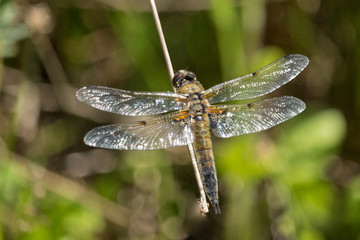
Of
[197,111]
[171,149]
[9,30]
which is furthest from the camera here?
[171,149]

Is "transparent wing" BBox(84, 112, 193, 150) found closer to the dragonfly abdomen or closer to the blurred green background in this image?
the dragonfly abdomen

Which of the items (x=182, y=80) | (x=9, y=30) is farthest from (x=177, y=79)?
(x=9, y=30)

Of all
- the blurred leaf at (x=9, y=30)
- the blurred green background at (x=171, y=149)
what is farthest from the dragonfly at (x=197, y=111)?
the blurred leaf at (x=9, y=30)

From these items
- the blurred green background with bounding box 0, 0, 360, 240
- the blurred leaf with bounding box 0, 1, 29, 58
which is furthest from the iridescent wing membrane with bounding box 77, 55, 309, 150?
the blurred leaf with bounding box 0, 1, 29, 58

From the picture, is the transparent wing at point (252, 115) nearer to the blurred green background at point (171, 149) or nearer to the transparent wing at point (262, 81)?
the transparent wing at point (262, 81)

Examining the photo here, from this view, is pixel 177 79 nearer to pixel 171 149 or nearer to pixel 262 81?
pixel 262 81

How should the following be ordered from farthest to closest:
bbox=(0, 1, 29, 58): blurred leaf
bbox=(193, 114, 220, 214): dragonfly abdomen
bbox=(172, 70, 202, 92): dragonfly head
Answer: bbox=(0, 1, 29, 58): blurred leaf < bbox=(172, 70, 202, 92): dragonfly head < bbox=(193, 114, 220, 214): dragonfly abdomen

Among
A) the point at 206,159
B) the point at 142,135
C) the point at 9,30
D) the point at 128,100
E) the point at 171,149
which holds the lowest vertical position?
the point at 171,149
